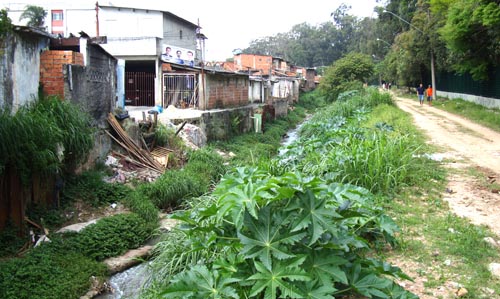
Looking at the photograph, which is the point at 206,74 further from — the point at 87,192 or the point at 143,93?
the point at 87,192

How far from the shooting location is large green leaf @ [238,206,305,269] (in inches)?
129

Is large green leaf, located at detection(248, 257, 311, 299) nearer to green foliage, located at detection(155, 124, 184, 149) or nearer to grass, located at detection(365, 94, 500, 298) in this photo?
grass, located at detection(365, 94, 500, 298)

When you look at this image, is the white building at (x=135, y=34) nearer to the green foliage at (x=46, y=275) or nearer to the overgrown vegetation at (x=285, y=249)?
the green foliage at (x=46, y=275)

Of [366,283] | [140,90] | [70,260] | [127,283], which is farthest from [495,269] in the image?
[140,90]

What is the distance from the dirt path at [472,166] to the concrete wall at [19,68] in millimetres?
7821

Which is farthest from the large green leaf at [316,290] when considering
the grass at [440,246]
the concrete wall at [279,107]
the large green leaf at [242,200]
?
the concrete wall at [279,107]

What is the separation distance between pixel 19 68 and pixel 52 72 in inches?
53.6

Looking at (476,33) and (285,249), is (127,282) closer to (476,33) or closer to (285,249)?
(285,249)

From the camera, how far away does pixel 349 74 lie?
33156 mm

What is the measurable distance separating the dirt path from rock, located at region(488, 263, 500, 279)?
40.8 inches

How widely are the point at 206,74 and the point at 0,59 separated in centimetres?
1284

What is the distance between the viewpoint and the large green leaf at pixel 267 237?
10.7ft

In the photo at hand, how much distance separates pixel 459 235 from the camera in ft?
16.3

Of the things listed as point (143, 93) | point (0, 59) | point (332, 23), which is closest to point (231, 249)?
point (0, 59)
